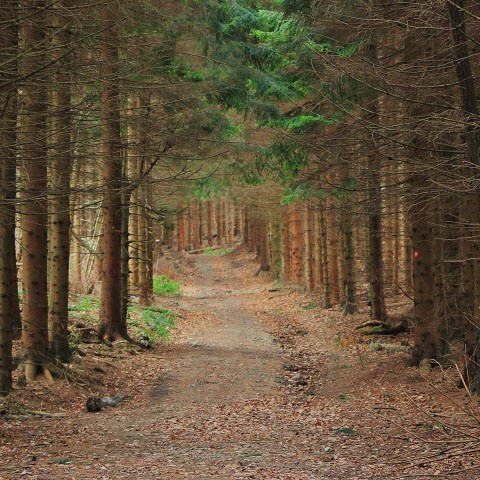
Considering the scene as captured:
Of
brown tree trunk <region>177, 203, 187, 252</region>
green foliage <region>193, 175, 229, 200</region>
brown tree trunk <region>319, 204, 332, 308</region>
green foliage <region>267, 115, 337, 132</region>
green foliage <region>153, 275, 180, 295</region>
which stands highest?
green foliage <region>267, 115, 337, 132</region>

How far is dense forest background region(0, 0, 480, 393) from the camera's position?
24.8ft

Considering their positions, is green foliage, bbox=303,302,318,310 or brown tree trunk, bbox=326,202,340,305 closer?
brown tree trunk, bbox=326,202,340,305

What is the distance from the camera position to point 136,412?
11.3 m

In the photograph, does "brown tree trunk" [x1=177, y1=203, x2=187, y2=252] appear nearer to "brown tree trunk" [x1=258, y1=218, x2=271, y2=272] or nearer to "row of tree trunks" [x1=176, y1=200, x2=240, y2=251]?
"row of tree trunks" [x1=176, y1=200, x2=240, y2=251]

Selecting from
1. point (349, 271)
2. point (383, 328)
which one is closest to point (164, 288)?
point (349, 271)

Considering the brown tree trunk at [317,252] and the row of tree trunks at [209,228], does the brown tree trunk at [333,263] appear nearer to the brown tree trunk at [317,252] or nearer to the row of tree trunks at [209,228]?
the brown tree trunk at [317,252]

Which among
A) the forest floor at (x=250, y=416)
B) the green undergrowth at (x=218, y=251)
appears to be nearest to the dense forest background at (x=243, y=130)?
the forest floor at (x=250, y=416)

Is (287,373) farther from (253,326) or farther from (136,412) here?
(253,326)

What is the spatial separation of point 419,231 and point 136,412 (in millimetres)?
6032

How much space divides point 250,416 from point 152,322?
1103 centimetres

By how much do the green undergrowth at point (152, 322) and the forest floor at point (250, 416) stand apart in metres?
0.60

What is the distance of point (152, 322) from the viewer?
21625 millimetres

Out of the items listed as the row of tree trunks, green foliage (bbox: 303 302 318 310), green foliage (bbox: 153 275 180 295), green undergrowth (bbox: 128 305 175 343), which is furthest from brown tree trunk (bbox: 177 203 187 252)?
green undergrowth (bbox: 128 305 175 343)

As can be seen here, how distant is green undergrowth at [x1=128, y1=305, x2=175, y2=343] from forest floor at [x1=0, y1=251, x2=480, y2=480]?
60 cm
